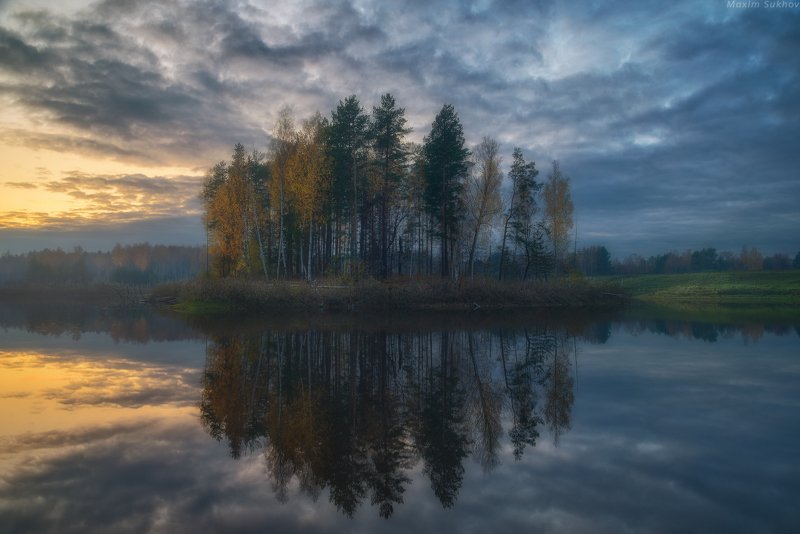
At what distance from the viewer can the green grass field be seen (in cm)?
6644

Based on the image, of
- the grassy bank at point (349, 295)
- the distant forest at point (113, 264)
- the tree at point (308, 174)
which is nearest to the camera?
the grassy bank at point (349, 295)

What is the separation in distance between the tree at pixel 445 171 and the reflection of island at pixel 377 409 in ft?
84.9

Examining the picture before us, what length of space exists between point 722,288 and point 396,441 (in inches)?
3332

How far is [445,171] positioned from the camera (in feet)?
146

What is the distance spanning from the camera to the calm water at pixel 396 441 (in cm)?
620

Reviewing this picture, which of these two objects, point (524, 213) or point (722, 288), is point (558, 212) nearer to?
point (524, 213)

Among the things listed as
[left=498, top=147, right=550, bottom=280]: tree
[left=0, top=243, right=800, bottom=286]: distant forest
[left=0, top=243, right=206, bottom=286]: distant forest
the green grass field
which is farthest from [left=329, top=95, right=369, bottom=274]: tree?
[left=0, top=243, right=206, bottom=286]: distant forest

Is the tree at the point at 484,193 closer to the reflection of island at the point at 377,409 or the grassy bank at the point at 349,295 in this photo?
the grassy bank at the point at 349,295

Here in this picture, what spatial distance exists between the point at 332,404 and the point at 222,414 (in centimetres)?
248

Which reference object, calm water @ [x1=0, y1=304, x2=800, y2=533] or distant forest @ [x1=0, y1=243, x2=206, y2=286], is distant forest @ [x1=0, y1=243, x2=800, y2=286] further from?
calm water @ [x1=0, y1=304, x2=800, y2=533]

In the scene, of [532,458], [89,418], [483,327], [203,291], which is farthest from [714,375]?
[203,291]

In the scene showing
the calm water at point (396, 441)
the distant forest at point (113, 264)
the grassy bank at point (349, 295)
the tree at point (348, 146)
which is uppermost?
the tree at point (348, 146)

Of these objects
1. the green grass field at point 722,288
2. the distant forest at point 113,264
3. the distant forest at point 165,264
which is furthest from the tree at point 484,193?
the distant forest at point 113,264

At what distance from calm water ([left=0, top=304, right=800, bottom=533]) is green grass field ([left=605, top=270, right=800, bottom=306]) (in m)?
48.6
